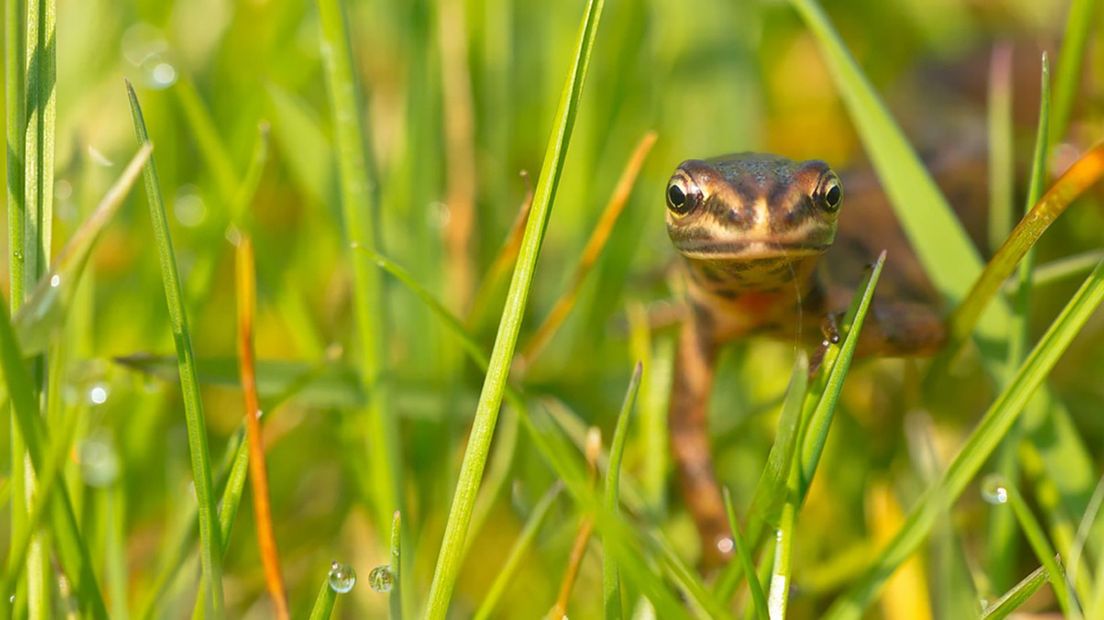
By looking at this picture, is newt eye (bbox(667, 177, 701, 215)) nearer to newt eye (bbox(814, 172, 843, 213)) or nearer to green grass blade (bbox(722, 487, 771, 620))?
newt eye (bbox(814, 172, 843, 213))

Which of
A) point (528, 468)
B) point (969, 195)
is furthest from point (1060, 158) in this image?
point (528, 468)

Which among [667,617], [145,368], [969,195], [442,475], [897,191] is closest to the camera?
[667,617]

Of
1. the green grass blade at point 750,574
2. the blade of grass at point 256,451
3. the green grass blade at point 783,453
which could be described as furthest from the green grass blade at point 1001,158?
the blade of grass at point 256,451

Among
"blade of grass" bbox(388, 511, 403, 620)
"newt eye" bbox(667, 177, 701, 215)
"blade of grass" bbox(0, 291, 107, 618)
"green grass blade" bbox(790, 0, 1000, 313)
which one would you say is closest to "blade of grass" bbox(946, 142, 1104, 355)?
"green grass blade" bbox(790, 0, 1000, 313)

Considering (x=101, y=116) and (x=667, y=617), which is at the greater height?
(x=101, y=116)

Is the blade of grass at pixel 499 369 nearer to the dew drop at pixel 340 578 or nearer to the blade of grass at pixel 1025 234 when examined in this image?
the dew drop at pixel 340 578

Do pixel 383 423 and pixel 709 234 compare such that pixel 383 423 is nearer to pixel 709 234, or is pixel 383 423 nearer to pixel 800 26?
pixel 709 234
